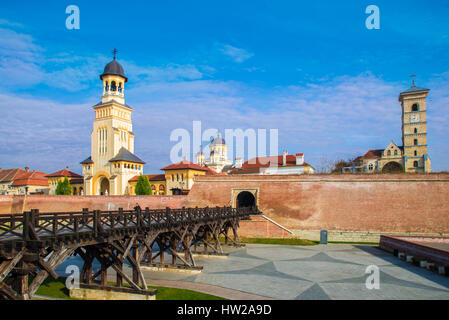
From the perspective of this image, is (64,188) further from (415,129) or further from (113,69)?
(415,129)

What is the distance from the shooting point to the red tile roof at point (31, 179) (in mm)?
66688

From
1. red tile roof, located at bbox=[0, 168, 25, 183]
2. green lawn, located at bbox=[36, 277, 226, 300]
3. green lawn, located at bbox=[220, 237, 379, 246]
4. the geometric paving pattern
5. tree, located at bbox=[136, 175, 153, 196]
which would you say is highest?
red tile roof, located at bbox=[0, 168, 25, 183]

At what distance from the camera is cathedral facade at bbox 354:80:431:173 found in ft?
186

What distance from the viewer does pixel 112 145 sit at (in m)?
55.4

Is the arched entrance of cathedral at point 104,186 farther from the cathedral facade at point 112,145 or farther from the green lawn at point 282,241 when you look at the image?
the green lawn at point 282,241

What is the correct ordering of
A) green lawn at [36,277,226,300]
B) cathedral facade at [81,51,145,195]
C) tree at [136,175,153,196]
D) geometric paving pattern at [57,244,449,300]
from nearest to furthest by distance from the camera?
1. green lawn at [36,277,226,300]
2. geometric paving pattern at [57,244,449,300]
3. tree at [136,175,153,196]
4. cathedral facade at [81,51,145,195]

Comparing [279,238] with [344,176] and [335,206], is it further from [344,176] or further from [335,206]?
[344,176]

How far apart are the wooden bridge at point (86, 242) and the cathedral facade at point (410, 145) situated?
45139 millimetres

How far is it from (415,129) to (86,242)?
6034cm

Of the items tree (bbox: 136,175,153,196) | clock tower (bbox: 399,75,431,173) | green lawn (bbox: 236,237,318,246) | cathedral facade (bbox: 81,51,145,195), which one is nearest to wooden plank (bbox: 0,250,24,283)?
green lawn (bbox: 236,237,318,246)

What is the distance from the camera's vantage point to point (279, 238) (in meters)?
31.4

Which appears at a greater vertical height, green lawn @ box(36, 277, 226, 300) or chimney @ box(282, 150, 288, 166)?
chimney @ box(282, 150, 288, 166)

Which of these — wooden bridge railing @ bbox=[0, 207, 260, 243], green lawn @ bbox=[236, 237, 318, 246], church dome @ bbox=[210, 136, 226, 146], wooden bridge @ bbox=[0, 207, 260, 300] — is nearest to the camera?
wooden bridge @ bbox=[0, 207, 260, 300]

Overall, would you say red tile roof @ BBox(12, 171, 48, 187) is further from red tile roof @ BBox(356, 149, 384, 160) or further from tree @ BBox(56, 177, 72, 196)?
red tile roof @ BBox(356, 149, 384, 160)
